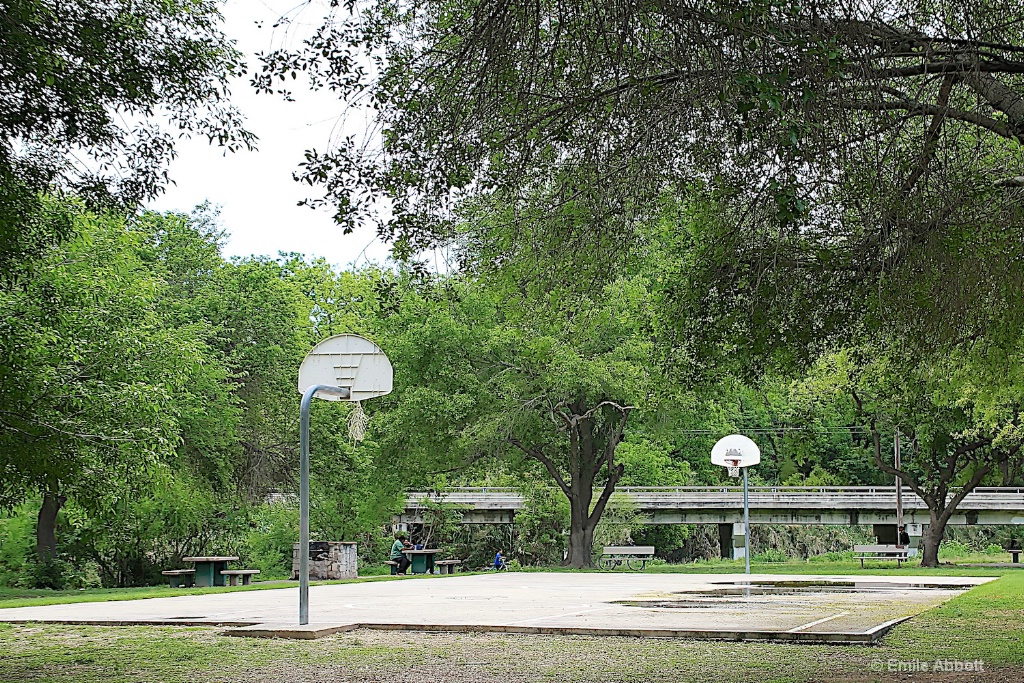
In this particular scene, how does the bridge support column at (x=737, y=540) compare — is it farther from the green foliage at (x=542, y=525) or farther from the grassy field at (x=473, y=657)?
the grassy field at (x=473, y=657)

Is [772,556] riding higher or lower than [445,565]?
lower

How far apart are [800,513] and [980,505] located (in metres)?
6.99

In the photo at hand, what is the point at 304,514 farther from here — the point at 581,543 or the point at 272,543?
the point at 272,543

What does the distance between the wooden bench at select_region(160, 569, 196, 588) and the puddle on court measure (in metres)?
11.0

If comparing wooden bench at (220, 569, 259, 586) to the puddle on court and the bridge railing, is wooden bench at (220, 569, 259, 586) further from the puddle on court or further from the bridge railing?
the bridge railing

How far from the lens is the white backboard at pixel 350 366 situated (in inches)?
567

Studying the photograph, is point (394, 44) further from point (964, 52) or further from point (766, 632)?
point (766, 632)

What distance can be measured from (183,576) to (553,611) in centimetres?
1464

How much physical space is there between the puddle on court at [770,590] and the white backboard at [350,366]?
4200 mm

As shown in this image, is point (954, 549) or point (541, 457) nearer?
point (541, 457)

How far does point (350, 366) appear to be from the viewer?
1532cm

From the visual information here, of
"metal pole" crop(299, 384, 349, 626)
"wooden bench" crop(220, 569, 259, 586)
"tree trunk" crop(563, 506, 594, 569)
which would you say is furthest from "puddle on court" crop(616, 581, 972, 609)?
"tree trunk" crop(563, 506, 594, 569)

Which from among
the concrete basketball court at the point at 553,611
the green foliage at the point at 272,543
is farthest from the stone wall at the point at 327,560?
the green foliage at the point at 272,543

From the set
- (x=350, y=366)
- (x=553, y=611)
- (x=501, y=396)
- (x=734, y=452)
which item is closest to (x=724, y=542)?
(x=734, y=452)
